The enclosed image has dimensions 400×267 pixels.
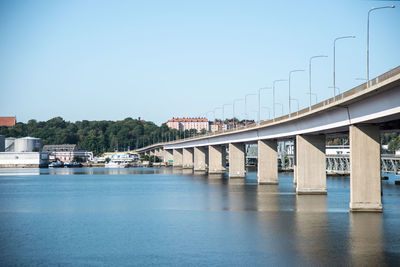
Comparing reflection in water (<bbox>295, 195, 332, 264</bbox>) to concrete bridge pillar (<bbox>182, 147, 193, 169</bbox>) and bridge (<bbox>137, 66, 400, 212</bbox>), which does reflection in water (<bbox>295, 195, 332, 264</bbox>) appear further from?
concrete bridge pillar (<bbox>182, 147, 193, 169</bbox>)

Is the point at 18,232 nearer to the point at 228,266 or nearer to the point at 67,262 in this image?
the point at 67,262

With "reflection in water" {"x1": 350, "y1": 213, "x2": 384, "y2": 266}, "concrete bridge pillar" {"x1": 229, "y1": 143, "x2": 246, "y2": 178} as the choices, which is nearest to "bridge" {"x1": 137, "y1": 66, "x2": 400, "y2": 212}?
"reflection in water" {"x1": 350, "y1": 213, "x2": 384, "y2": 266}

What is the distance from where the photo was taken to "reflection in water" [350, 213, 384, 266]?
31.6 metres

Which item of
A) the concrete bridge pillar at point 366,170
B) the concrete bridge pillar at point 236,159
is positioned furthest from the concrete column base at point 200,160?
the concrete bridge pillar at point 366,170

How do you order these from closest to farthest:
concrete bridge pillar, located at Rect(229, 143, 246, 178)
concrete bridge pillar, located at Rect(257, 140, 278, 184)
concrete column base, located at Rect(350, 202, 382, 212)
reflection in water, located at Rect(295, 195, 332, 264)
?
reflection in water, located at Rect(295, 195, 332, 264) → concrete column base, located at Rect(350, 202, 382, 212) → concrete bridge pillar, located at Rect(257, 140, 278, 184) → concrete bridge pillar, located at Rect(229, 143, 246, 178)

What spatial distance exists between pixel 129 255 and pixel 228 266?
626cm

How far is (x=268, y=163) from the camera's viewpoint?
9194cm

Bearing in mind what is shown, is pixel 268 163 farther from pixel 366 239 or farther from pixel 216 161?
pixel 366 239

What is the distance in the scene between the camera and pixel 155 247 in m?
35.9

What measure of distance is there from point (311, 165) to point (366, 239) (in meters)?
29.8

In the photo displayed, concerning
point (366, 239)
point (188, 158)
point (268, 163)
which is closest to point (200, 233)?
point (366, 239)

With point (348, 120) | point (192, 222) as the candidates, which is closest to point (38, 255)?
point (192, 222)

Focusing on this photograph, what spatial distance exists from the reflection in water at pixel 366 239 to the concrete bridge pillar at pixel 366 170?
3.08ft

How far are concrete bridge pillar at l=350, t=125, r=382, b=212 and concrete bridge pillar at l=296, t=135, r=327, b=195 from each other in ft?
62.9
